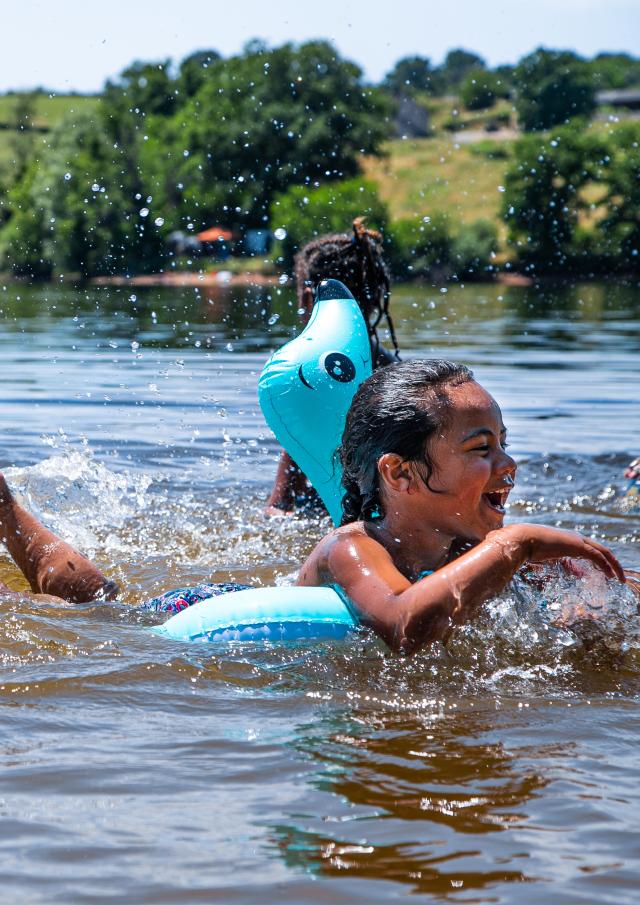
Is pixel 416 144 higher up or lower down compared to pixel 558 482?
higher up

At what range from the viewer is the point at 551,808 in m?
2.85

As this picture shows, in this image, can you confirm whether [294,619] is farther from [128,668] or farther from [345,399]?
[345,399]

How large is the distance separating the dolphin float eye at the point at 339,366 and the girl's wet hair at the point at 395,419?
1.30 metres

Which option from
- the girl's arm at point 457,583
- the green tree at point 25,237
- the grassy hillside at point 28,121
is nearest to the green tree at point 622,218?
the green tree at point 25,237

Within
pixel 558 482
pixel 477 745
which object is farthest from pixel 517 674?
pixel 558 482

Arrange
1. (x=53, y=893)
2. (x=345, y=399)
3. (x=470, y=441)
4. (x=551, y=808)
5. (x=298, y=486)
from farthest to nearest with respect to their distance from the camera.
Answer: (x=298, y=486)
(x=345, y=399)
(x=470, y=441)
(x=551, y=808)
(x=53, y=893)

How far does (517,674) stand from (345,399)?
170cm

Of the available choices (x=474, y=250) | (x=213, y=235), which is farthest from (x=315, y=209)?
(x=213, y=235)

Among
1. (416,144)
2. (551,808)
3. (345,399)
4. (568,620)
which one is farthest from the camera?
(416,144)

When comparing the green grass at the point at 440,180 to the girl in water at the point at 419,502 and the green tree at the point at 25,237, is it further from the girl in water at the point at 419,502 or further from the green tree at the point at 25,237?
the girl in water at the point at 419,502

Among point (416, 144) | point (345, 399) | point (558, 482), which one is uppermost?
point (416, 144)

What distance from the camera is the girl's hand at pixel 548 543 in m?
3.39

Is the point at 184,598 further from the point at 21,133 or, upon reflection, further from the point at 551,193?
the point at 21,133

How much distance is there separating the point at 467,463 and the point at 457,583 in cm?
43
